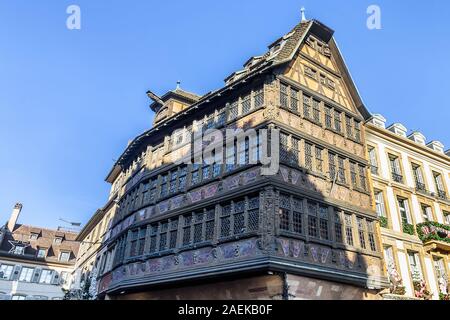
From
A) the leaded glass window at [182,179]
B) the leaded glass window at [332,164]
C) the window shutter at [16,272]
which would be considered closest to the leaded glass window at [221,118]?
the leaded glass window at [182,179]

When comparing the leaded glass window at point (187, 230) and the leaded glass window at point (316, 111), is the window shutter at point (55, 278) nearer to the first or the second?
the leaded glass window at point (187, 230)

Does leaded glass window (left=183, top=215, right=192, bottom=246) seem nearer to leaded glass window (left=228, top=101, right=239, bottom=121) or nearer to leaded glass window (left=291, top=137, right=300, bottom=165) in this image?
leaded glass window (left=228, top=101, right=239, bottom=121)

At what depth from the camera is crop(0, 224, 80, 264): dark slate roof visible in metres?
38.8

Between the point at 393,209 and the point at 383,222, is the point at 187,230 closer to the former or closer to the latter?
the point at 383,222

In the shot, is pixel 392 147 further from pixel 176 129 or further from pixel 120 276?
pixel 120 276

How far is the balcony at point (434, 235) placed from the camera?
17.6 meters

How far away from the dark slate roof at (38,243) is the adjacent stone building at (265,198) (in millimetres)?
24728

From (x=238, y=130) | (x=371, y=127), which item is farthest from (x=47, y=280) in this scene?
(x=371, y=127)

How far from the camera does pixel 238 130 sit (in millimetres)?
14578

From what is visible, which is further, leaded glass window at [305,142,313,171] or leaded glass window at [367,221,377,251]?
leaded glass window at [367,221,377,251]

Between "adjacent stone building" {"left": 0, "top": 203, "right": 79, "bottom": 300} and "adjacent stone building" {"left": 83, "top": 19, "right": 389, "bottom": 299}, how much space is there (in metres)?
23.1

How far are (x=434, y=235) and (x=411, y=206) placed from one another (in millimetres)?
1792

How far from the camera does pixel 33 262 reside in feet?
124

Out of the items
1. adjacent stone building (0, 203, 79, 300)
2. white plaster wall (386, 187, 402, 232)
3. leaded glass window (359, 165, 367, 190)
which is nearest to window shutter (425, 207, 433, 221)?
white plaster wall (386, 187, 402, 232)
